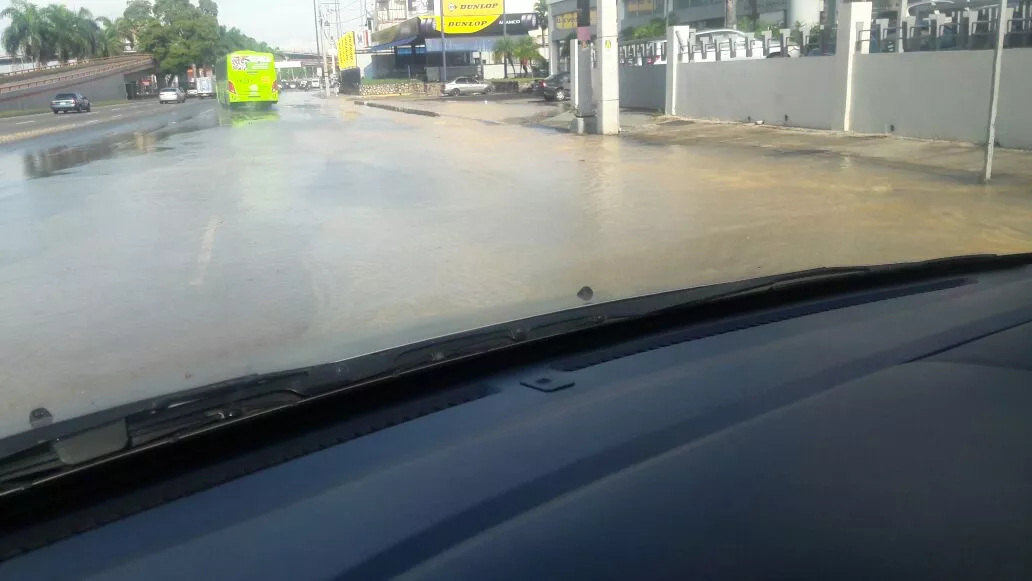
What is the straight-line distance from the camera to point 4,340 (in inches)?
256

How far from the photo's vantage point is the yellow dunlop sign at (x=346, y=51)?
4017 inches

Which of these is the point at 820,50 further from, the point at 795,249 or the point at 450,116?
the point at 450,116

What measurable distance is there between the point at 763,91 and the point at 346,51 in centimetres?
8714

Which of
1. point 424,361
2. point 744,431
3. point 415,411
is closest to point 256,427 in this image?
point 415,411

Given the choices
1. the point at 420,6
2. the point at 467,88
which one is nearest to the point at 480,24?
the point at 467,88

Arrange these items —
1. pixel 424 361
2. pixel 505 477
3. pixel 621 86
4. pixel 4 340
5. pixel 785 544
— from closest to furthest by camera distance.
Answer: pixel 785 544, pixel 505 477, pixel 424 361, pixel 4 340, pixel 621 86

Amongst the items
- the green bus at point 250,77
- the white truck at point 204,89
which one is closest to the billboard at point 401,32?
the white truck at point 204,89

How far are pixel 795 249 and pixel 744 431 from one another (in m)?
6.60

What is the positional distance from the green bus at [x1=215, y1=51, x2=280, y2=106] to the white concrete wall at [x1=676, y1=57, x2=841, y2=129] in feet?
109

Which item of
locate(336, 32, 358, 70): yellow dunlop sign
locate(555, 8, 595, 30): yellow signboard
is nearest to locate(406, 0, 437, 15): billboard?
locate(336, 32, 358, 70): yellow dunlop sign

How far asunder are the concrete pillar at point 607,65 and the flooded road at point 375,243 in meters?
5.91

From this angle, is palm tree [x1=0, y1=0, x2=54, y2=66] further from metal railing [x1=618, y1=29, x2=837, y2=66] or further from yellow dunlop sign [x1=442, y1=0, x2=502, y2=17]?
metal railing [x1=618, y1=29, x2=837, y2=66]

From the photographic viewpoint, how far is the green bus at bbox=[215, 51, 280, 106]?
2116 inches

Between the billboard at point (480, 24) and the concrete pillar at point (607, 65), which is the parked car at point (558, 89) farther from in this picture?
the billboard at point (480, 24)
